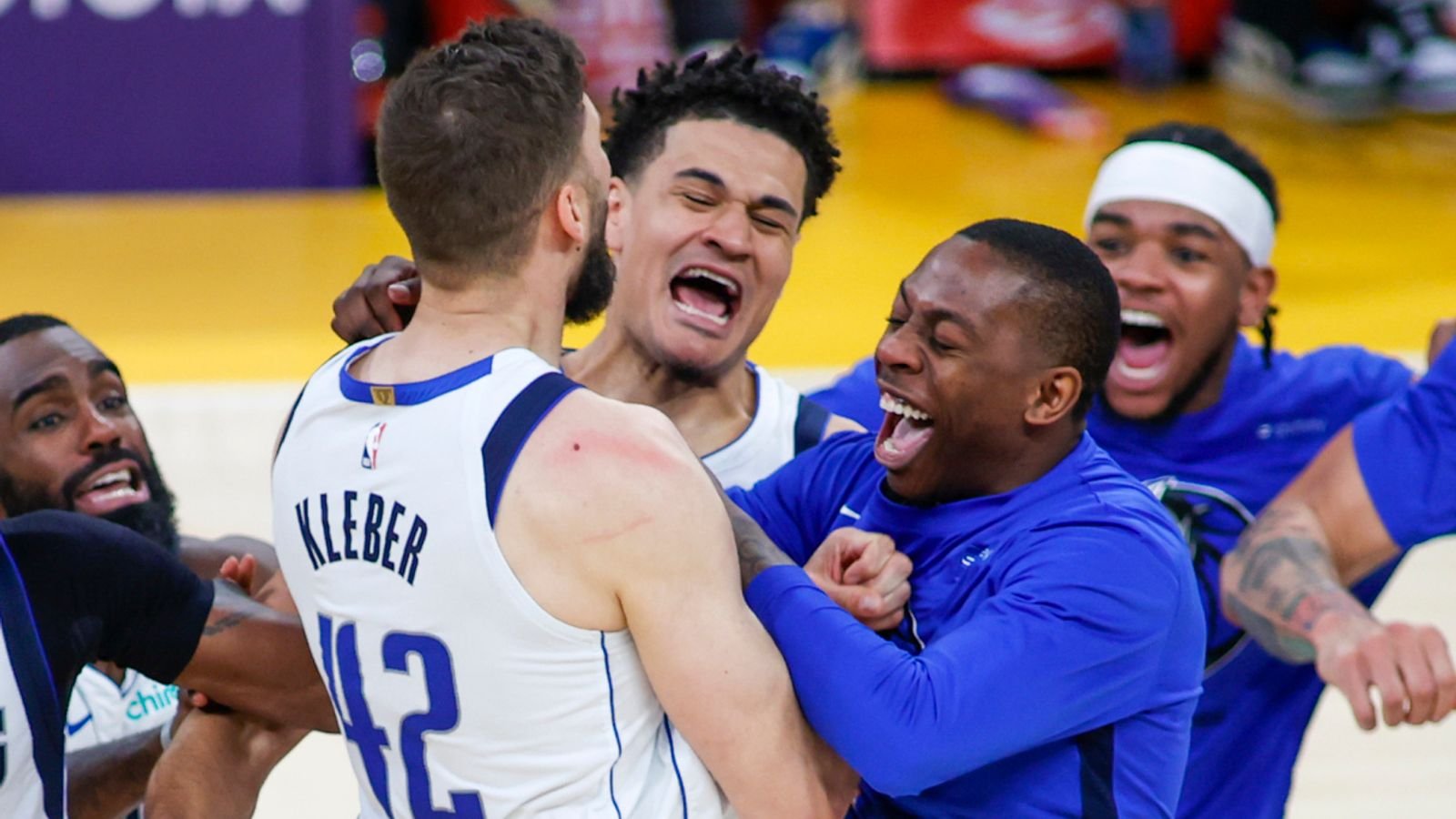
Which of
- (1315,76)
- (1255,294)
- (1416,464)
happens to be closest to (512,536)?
(1416,464)

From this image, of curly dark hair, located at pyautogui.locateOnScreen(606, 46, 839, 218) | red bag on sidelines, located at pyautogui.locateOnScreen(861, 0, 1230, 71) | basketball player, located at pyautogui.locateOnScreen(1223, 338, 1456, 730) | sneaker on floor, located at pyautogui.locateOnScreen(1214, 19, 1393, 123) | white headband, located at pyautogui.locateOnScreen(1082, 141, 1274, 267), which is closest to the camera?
basketball player, located at pyautogui.locateOnScreen(1223, 338, 1456, 730)

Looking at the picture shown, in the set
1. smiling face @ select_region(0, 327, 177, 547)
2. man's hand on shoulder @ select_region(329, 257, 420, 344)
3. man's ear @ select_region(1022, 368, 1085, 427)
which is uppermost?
man's ear @ select_region(1022, 368, 1085, 427)

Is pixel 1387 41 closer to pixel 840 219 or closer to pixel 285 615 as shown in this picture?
pixel 840 219

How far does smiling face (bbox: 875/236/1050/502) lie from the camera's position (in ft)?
9.03

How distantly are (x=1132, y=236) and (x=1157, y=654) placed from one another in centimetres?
177

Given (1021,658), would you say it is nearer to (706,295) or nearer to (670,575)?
(670,575)

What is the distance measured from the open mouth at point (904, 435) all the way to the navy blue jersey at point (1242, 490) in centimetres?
132

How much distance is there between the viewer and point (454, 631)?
2.48 meters

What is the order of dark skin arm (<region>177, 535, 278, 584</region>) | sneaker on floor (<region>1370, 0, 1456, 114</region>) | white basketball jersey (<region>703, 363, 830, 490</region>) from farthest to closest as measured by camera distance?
sneaker on floor (<region>1370, 0, 1456, 114</region>) < dark skin arm (<region>177, 535, 278, 584</region>) < white basketball jersey (<region>703, 363, 830, 490</region>)

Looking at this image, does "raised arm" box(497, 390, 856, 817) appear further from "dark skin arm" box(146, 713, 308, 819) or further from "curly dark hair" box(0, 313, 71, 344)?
"curly dark hair" box(0, 313, 71, 344)

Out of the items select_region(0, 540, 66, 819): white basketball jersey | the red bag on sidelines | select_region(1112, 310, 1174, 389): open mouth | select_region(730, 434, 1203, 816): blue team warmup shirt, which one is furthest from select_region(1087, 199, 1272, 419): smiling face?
the red bag on sidelines

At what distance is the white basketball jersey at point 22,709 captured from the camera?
267cm

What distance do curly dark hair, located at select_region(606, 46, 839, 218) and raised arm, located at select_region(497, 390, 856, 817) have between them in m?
1.32

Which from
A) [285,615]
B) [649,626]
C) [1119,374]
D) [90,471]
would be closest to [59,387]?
[90,471]
